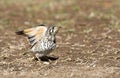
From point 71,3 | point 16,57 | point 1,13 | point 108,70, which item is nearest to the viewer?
point 108,70

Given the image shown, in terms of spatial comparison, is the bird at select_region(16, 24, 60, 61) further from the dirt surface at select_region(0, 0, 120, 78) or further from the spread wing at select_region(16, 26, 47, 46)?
the dirt surface at select_region(0, 0, 120, 78)

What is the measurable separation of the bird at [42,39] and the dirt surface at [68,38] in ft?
0.79

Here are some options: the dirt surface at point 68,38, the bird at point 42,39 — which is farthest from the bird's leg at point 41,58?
the dirt surface at point 68,38

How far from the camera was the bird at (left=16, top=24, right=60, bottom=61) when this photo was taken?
Result: 936 centimetres

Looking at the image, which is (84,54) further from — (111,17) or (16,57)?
(111,17)

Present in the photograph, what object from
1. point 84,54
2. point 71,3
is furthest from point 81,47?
point 71,3

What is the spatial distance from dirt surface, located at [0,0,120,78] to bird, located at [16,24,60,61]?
0.24 m

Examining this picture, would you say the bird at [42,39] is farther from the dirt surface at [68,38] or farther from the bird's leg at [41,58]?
the dirt surface at [68,38]

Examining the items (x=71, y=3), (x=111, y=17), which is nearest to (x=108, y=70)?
(x=111, y=17)

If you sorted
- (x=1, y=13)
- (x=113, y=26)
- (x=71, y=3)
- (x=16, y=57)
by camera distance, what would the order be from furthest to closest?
(x=71, y=3) → (x=1, y=13) → (x=113, y=26) → (x=16, y=57)

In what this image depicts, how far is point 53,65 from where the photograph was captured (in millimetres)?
9328

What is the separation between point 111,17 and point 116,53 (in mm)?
4684

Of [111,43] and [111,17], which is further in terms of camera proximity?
[111,17]

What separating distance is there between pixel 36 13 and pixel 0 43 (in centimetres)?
474
